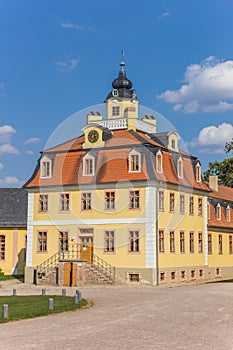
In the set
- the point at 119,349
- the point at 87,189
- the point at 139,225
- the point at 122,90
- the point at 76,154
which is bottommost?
the point at 119,349

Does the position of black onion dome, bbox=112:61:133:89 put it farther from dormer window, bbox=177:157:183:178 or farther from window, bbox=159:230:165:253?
Answer: window, bbox=159:230:165:253

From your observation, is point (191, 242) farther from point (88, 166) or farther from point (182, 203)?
point (88, 166)

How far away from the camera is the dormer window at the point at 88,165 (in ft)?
119

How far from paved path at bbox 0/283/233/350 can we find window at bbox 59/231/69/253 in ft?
43.3

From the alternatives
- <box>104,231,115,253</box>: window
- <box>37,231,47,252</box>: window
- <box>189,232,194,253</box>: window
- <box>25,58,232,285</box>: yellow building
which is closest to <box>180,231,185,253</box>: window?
<box>25,58,232,285</box>: yellow building

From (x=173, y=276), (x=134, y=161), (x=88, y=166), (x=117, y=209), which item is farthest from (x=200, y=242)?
(x=88, y=166)

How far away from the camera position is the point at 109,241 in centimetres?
3509

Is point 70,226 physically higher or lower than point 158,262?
higher

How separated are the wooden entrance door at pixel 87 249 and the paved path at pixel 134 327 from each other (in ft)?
39.4

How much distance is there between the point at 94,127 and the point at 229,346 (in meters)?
25.1

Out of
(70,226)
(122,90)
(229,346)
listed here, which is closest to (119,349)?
(229,346)

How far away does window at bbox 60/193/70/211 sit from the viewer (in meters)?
36.7

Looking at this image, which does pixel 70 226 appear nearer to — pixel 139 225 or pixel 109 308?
pixel 139 225

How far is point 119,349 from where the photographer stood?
41.4 feet
